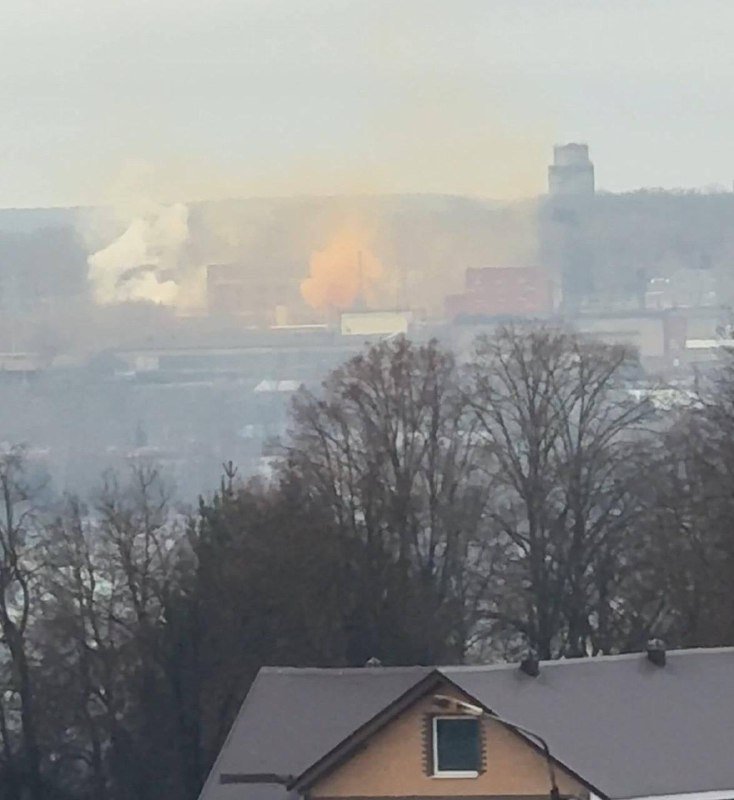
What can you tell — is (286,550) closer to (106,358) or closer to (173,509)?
(173,509)

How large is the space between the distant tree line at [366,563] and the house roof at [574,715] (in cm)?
1511

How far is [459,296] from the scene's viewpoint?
17775cm

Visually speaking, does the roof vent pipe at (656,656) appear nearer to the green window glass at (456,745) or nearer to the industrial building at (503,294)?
the green window glass at (456,745)

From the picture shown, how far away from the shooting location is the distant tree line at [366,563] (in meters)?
46.8

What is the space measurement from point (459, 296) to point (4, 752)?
130952 mm

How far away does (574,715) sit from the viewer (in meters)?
27.2

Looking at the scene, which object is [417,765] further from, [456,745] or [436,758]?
[456,745]

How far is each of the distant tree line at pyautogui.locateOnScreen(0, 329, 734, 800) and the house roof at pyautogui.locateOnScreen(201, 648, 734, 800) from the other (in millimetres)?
15112

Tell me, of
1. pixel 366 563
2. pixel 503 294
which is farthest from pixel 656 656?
pixel 503 294

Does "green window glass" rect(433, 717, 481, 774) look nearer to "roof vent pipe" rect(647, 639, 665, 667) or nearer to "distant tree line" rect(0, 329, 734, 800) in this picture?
"roof vent pipe" rect(647, 639, 665, 667)

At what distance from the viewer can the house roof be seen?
26.3 m

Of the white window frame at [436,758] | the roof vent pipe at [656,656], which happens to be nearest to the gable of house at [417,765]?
the white window frame at [436,758]

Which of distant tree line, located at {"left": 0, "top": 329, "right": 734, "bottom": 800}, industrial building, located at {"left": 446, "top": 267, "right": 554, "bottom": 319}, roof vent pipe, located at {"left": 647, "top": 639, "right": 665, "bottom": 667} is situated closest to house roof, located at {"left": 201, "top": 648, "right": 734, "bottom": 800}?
roof vent pipe, located at {"left": 647, "top": 639, "right": 665, "bottom": 667}

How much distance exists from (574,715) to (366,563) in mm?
21830
